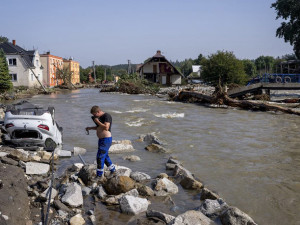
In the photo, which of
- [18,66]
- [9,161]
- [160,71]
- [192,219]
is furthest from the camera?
[160,71]

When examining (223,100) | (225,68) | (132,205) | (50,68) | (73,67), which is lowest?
(132,205)

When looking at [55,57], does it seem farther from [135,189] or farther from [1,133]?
[135,189]

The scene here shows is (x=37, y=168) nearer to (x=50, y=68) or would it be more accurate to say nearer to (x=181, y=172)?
(x=181, y=172)

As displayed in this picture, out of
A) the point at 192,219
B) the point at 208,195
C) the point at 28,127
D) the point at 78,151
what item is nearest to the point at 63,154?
the point at 78,151

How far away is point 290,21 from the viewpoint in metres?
40.4

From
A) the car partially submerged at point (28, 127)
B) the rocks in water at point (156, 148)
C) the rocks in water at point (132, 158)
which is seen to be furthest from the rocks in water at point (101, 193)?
the rocks in water at point (156, 148)

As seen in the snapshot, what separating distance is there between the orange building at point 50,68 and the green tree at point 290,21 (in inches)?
1514

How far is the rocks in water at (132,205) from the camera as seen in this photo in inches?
210

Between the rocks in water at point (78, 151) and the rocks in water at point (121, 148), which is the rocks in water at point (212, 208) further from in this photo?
the rocks in water at point (78, 151)

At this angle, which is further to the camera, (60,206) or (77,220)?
(60,206)

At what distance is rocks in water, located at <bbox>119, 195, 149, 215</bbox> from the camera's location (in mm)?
5338

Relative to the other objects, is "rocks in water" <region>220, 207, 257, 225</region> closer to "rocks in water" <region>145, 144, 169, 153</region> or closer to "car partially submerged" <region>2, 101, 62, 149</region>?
"rocks in water" <region>145, 144, 169, 153</region>

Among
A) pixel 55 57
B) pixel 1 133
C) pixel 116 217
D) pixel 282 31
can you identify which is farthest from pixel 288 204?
pixel 55 57

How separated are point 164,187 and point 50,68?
56.6m
